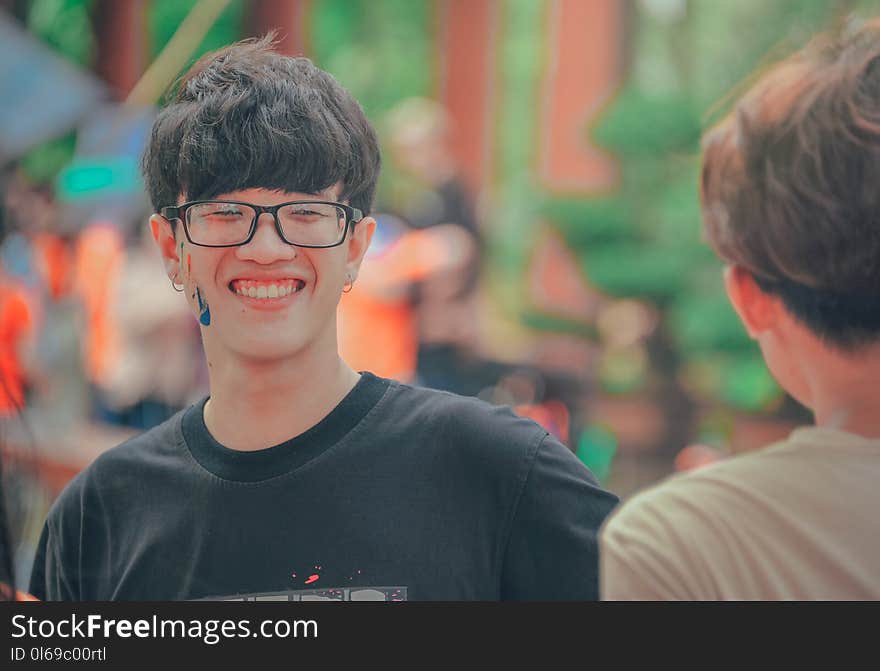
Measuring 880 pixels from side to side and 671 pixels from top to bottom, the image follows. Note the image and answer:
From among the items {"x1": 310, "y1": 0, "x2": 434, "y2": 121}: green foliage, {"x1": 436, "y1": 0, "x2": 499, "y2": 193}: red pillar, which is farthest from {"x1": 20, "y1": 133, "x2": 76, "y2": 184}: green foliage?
{"x1": 436, "y1": 0, "x2": 499, "y2": 193}: red pillar

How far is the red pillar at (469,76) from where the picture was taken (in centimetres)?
780

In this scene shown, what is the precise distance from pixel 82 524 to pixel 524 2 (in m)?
6.70

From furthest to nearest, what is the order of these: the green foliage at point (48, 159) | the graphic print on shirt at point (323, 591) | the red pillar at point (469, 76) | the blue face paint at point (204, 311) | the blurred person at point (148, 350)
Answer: the red pillar at point (469, 76) → the green foliage at point (48, 159) → the blurred person at point (148, 350) → the blue face paint at point (204, 311) → the graphic print on shirt at point (323, 591)

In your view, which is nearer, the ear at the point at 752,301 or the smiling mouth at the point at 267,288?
the ear at the point at 752,301

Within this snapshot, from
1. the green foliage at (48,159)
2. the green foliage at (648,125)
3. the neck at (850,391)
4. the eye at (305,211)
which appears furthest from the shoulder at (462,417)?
the green foliage at (648,125)

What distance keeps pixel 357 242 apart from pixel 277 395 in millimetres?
192

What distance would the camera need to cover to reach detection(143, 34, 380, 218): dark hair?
1299mm

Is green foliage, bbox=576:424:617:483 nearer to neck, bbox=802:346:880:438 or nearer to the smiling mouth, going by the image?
the smiling mouth

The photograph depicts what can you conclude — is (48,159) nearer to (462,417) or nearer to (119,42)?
(119,42)

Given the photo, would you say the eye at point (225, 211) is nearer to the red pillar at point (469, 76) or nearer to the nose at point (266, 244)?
the nose at point (266, 244)

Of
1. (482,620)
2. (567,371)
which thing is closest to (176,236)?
(482,620)

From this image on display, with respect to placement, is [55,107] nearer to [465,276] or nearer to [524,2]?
[465,276]

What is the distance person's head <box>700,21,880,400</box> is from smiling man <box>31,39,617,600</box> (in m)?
0.33

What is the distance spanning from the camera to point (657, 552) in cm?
101
